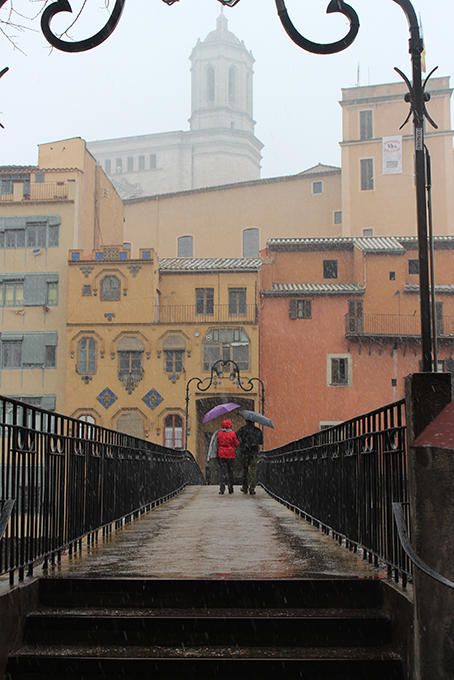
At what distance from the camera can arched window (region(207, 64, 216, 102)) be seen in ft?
335

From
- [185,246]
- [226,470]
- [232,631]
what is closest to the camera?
[232,631]

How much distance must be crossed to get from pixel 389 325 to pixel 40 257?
729 inches

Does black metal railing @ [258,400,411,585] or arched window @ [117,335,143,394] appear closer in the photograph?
black metal railing @ [258,400,411,585]

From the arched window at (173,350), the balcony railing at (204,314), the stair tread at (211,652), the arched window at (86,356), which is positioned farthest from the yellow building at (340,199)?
the stair tread at (211,652)

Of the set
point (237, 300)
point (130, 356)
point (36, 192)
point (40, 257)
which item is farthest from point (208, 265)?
point (36, 192)

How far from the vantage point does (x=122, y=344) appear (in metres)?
48.1

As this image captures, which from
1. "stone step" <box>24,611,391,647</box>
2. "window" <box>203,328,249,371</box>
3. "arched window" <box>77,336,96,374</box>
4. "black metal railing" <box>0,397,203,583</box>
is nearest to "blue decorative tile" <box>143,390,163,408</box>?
"window" <box>203,328,249,371</box>

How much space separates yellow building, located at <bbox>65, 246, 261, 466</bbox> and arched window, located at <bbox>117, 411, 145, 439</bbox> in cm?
5

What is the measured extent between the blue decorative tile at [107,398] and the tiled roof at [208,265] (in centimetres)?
731

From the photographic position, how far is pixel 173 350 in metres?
48.1

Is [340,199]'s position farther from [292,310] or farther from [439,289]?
[292,310]

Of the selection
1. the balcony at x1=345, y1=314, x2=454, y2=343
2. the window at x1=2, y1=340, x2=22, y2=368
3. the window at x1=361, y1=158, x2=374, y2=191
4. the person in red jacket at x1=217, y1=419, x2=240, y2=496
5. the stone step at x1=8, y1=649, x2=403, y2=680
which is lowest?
the stone step at x1=8, y1=649, x2=403, y2=680

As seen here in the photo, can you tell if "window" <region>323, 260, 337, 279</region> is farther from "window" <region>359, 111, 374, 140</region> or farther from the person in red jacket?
the person in red jacket

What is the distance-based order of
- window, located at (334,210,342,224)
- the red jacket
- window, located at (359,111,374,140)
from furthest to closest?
window, located at (334,210,342,224)
window, located at (359,111,374,140)
the red jacket
